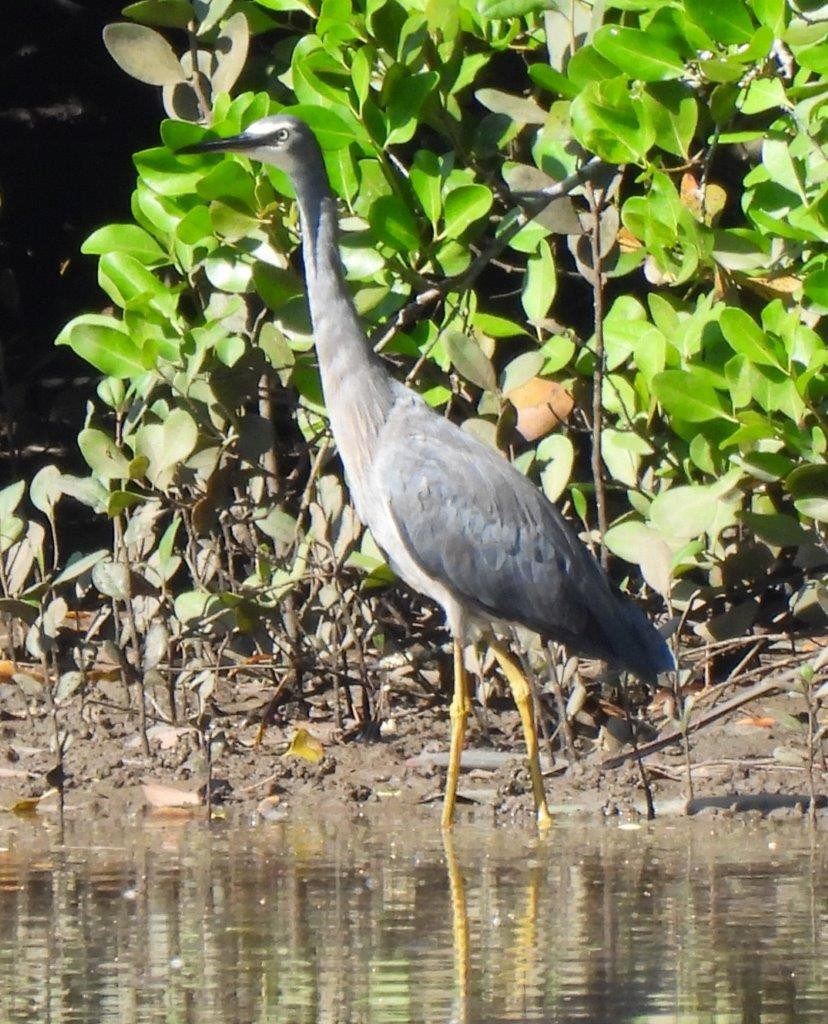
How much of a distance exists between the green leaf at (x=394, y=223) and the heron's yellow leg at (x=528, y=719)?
1401 mm

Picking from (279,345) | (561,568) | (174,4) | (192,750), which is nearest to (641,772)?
(561,568)

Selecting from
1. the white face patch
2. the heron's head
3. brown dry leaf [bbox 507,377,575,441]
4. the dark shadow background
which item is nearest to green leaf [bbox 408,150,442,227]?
the heron's head

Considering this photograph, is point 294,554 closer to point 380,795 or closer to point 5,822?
point 380,795

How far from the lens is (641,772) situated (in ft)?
19.4

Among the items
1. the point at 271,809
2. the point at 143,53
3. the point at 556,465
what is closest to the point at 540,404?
the point at 556,465

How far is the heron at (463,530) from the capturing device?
6.31m

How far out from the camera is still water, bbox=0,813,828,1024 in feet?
11.6

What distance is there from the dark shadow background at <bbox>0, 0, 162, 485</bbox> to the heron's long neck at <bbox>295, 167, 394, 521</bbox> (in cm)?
234

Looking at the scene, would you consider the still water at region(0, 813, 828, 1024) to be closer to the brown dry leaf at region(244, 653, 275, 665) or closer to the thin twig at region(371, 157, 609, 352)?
the brown dry leaf at region(244, 653, 275, 665)

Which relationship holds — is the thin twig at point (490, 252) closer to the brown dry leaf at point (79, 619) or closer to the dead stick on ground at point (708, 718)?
the dead stick on ground at point (708, 718)

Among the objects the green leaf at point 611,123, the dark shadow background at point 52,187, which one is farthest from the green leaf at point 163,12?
the dark shadow background at point 52,187

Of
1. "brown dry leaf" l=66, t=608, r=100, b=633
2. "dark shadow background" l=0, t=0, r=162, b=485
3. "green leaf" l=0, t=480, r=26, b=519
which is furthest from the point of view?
"dark shadow background" l=0, t=0, r=162, b=485

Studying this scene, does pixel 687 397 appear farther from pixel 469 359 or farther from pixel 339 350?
pixel 339 350

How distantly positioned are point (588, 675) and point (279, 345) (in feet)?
5.45
